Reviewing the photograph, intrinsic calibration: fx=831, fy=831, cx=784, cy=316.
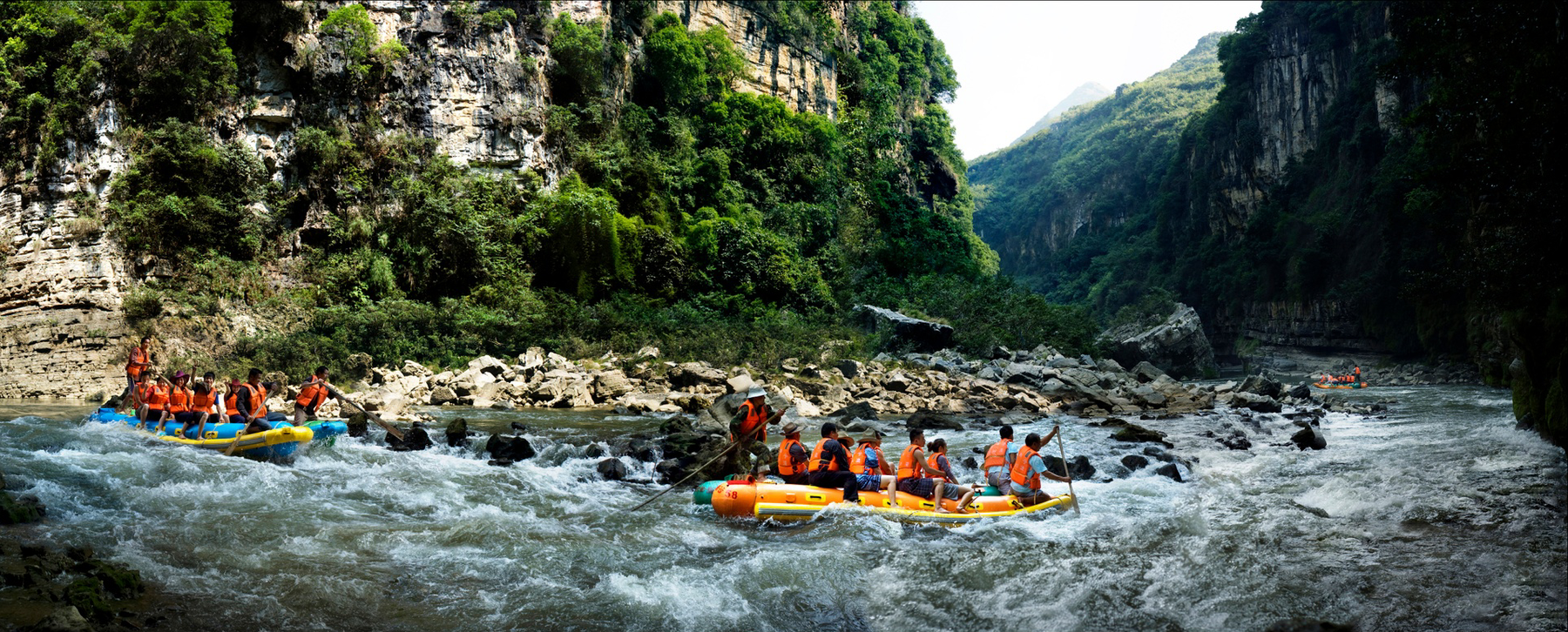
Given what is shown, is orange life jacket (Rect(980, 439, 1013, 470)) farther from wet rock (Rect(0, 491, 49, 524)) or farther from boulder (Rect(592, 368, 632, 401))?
boulder (Rect(592, 368, 632, 401))

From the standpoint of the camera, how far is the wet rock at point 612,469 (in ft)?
30.1

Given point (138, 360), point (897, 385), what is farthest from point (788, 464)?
point (138, 360)

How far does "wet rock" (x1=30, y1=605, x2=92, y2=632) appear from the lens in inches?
151

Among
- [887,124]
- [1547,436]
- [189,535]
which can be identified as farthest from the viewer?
[887,124]

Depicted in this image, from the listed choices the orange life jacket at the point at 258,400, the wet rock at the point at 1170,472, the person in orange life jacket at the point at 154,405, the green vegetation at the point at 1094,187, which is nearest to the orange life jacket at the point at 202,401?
the person in orange life jacket at the point at 154,405

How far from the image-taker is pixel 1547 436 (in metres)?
9.60

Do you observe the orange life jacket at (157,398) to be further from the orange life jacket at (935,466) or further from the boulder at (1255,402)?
the boulder at (1255,402)

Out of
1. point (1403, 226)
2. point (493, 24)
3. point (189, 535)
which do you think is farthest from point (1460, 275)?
point (1403, 226)

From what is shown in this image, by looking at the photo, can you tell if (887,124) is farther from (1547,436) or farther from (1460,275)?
(1547,436)

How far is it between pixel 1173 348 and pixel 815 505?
28.9m

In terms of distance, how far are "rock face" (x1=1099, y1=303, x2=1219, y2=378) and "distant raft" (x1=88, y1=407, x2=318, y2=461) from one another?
26.8 meters

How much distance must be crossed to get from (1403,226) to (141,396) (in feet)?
136

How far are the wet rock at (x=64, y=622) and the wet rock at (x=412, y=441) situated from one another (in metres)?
6.36

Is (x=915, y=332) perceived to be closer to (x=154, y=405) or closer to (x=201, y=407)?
(x=201, y=407)
